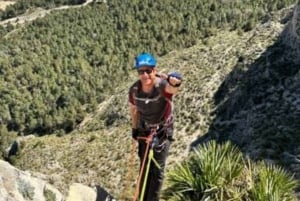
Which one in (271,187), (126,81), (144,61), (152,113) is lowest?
(126,81)

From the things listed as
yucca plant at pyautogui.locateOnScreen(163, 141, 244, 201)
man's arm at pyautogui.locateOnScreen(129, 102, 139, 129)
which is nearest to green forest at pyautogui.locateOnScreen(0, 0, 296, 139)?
yucca plant at pyautogui.locateOnScreen(163, 141, 244, 201)

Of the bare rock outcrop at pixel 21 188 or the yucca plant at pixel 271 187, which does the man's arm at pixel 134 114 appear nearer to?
the yucca plant at pixel 271 187

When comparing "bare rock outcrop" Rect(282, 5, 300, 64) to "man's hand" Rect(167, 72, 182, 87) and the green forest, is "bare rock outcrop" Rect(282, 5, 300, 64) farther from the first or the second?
"man's hand" Rect(167, 72, 182, 87)

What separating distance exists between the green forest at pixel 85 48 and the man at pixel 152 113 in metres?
71.3

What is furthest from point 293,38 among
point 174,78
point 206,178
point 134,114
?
point 174,78

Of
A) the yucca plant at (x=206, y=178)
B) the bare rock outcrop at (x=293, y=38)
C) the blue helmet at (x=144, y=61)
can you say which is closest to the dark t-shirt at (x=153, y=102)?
the blue helmet at (x=144, y=61)

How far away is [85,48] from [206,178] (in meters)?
107

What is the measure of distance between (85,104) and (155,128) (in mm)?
83372

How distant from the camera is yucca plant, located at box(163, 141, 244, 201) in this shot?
1352 cm

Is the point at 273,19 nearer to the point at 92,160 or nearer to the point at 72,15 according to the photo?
the point at 92,160

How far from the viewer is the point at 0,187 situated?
14961mm

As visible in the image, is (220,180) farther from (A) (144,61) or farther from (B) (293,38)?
(B) (293,38)

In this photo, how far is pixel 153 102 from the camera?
Result: 11.6 meters

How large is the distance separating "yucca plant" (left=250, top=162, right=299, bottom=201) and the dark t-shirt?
9.46ft
